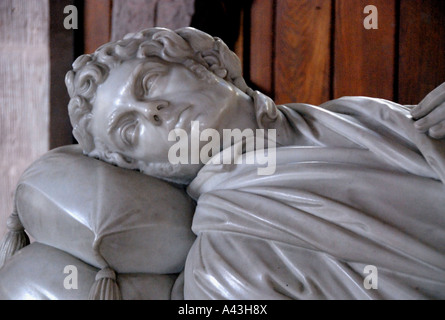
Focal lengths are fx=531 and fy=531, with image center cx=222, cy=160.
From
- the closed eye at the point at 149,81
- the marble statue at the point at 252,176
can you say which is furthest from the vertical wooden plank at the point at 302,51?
the closed eye at the point at 149,81

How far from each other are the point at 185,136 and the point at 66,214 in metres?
0.33

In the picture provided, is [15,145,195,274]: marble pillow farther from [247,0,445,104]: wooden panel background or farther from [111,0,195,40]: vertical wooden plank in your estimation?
[247,0,445,104]: wooden panel background

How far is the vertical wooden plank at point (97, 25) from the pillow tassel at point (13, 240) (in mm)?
1073

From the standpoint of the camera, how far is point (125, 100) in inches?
51.3

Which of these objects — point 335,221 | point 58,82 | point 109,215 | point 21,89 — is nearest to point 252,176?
point 335,221

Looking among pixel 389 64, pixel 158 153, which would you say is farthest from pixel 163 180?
pixel 389 64

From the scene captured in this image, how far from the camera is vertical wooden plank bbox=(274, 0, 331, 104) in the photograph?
249 centimetres

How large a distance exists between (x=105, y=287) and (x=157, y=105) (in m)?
0.44

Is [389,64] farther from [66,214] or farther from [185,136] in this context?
[66,214]

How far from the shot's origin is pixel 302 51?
2.51 metres

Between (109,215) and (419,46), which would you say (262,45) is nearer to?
(419,46)

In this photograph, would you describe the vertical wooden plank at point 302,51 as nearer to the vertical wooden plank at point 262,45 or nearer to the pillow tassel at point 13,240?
the vertical wooden plank at point 262,45

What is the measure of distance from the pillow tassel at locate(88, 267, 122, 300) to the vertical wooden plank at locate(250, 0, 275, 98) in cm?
158

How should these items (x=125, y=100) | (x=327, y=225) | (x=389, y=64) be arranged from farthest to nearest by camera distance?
1. (x=389, y=64)
2. (x=125, y=100)
3. (x=327, y=225)
